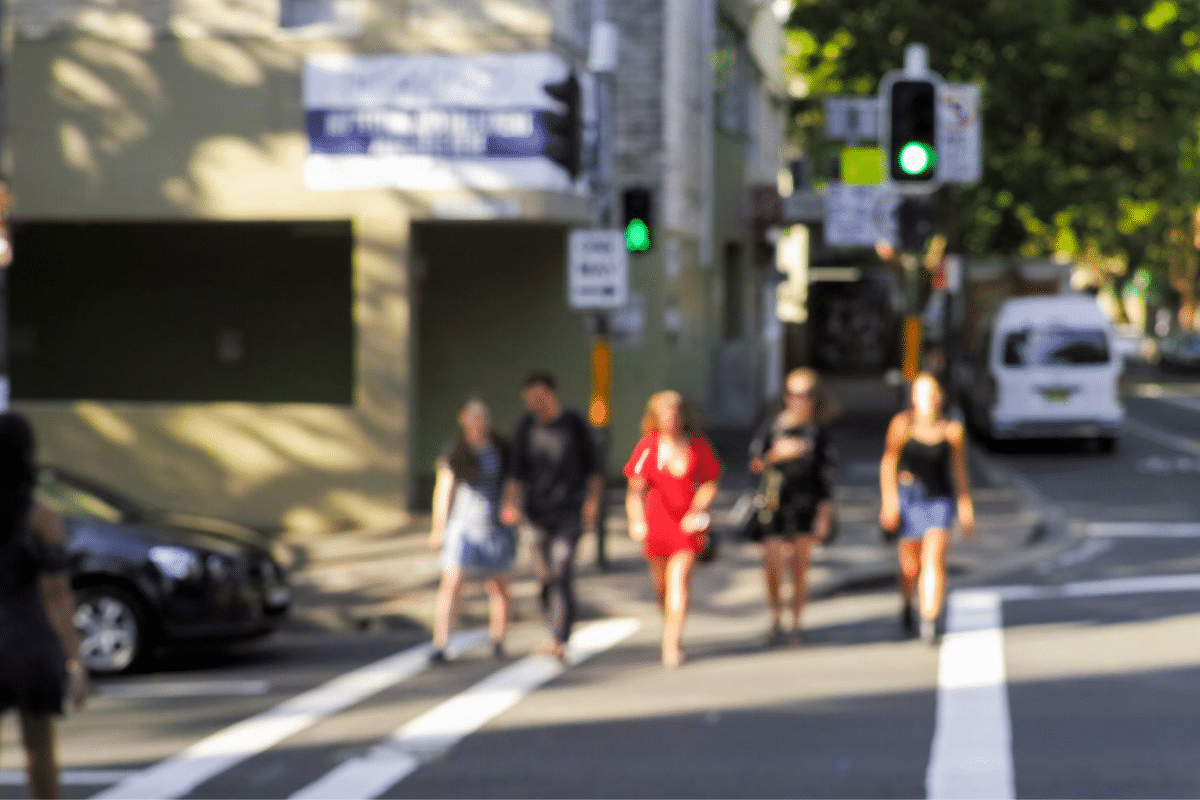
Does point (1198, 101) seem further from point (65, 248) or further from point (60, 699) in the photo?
point (60, 699)

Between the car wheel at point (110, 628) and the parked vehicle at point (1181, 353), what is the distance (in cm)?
5241

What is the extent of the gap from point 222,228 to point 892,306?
134 feet

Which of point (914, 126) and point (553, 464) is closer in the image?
point (553, 464)

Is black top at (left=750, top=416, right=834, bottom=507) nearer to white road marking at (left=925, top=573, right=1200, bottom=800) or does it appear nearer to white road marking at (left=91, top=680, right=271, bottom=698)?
white road marking at (left=925, top=573, right=1200, bottom=800)

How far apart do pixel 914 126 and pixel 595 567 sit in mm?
4351

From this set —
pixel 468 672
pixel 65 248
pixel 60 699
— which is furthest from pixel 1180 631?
pixel 65 248

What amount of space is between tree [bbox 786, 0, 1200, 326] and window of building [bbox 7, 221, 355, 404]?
1503 cm

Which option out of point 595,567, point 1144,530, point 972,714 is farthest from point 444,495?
point 1144,530

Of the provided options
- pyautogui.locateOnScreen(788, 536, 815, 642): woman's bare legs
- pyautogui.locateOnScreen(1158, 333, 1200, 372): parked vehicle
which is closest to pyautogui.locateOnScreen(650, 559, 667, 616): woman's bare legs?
pyautogui.locateOnScreen(788, 536, 815, 642): woman's bare legs

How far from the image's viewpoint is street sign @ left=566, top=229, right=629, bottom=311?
1662 cm

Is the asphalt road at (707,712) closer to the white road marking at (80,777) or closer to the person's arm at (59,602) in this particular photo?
the white road marking at (80,777)

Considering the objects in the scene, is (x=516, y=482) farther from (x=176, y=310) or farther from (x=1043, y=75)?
(x=1043, y=75)

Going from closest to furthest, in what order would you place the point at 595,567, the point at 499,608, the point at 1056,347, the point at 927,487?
the point at 927,487
the point at 499,608
the point at 595,567
the point at 1056,347

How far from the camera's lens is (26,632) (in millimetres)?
7035
